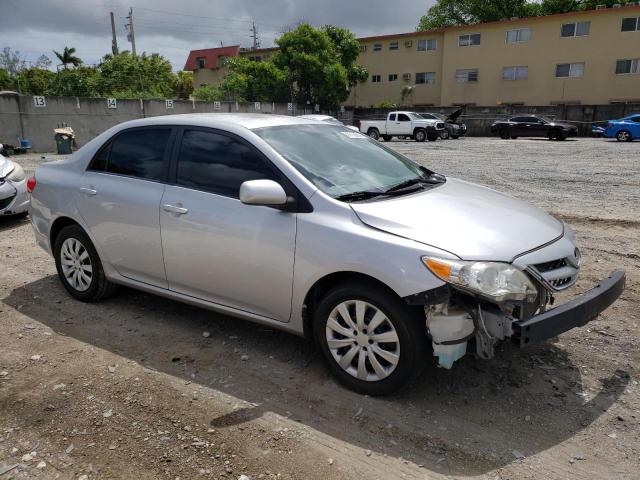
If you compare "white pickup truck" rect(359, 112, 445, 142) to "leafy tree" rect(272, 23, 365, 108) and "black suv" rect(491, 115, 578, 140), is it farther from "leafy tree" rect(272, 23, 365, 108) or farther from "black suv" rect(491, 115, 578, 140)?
"leafy tree" rect(272, 23, 365, 108)

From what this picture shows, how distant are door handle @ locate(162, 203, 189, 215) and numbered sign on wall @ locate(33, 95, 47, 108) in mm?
22156

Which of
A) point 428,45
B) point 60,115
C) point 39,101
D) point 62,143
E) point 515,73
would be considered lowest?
point 62,143

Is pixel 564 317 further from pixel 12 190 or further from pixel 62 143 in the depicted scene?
pixel 62 143

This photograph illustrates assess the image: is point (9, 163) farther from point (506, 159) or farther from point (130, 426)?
point (506, 159)

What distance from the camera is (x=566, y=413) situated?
3.05 meters

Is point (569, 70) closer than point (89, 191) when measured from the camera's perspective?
No

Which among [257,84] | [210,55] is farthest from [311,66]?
[210,55]

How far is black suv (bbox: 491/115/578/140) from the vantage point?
27609mm

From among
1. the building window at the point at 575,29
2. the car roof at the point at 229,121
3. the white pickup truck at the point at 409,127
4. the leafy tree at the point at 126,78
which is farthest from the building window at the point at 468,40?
the car roof at the point at 229,121

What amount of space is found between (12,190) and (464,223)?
289 inches

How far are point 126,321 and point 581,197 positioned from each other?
814 centimetres

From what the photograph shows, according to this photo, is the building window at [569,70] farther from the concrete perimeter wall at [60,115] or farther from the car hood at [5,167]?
the car hood at [5,167]

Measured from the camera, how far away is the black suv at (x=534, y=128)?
90.6 feet

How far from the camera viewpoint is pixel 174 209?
3861 mm
